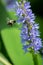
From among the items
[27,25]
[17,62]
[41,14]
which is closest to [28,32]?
[27,25]

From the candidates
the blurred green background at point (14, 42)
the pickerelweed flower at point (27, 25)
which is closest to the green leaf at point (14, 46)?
the blurred green background at point (14, 42)

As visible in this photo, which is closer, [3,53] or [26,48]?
[26,48]

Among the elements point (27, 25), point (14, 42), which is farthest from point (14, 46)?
point (27, 25)

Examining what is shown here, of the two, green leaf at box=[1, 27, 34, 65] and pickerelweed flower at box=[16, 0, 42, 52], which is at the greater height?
pickerelweed flower at box=[16, 0, 42, 52]

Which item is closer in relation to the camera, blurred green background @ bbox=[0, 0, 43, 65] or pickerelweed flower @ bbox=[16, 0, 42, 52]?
pickerelweed flower @ bbox=[16, 0, 42, 52]

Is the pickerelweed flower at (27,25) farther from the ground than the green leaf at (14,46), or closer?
farther from the ground

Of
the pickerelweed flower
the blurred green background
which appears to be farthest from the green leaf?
the pickerelweed flower

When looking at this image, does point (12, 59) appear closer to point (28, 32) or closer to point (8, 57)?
point (8, 57)

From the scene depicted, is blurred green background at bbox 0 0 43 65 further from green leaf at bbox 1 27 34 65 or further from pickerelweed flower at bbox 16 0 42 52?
pickerelweed flower at bbox 16 0 42 52

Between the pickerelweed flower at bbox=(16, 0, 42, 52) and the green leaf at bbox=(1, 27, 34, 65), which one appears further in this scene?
the green leaf at bbox=(1, 27, 34, 65)

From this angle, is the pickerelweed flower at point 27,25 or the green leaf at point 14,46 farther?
the green leaf at point 14,46

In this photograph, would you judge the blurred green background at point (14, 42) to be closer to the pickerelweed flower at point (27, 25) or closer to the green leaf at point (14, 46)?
the green leaf at point (14, 46)
